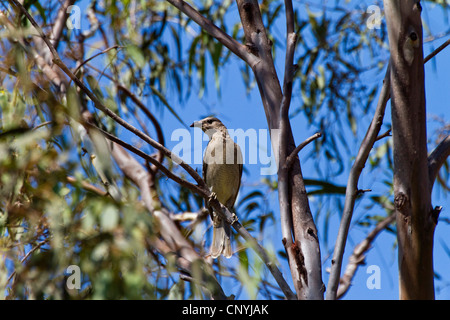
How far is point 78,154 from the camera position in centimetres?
363

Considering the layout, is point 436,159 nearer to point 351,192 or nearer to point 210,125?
point 351,192

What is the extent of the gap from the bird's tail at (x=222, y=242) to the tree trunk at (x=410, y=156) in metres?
1.77

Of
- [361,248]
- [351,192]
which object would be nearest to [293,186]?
[351,192]

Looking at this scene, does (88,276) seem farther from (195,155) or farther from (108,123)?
(108,123)

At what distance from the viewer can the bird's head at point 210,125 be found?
4.26 meters

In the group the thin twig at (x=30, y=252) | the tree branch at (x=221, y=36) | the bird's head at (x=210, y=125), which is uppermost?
the bird's head at (x=210, y=125)

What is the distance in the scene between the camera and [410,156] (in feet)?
6.69

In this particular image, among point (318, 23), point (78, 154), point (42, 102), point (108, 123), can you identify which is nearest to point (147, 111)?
point (108, 123)

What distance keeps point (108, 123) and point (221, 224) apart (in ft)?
4.23

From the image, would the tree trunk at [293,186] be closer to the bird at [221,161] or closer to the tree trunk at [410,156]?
the tree trunk at [410,156]

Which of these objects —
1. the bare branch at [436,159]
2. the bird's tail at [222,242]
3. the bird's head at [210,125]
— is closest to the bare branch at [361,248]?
the bird's tail at [222,242]

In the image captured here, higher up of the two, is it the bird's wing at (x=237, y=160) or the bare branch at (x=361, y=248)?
the bird's wing at (x=237, y=160)

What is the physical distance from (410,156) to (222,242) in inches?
75.2

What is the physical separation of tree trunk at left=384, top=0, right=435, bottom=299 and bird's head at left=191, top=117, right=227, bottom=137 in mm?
2248
